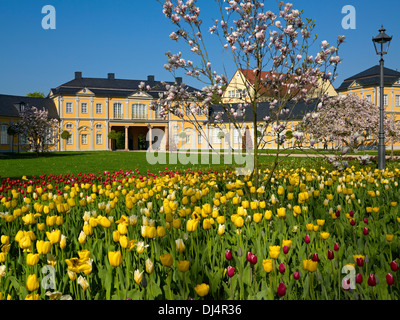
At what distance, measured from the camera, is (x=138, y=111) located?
5044 cm

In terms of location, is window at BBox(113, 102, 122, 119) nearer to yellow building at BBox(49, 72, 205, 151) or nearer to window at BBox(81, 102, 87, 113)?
yellow building at BBox(49, 72, 205, 151)

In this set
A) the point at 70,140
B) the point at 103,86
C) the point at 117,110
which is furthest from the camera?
the point at 103,86

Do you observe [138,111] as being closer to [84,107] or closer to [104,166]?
[84,107]

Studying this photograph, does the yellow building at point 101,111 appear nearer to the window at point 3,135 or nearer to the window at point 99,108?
the window at point 99,108

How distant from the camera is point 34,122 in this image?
1144 inches

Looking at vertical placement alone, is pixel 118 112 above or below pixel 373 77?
below

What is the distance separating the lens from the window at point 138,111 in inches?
1978

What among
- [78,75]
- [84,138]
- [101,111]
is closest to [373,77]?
[101,111]

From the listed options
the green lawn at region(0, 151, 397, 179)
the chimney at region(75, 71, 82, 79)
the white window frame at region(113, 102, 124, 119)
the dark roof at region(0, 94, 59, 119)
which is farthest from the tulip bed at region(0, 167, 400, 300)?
the chimney at region(75, 71, 82, 79)

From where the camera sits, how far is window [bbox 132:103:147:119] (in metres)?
50.2

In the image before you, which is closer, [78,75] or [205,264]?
[205,264]

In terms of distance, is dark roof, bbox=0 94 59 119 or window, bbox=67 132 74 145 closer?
dark roof, bbox=0 94 59 119

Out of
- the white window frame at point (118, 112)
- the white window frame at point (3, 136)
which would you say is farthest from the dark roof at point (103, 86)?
the white window frame at point (3, 136)
